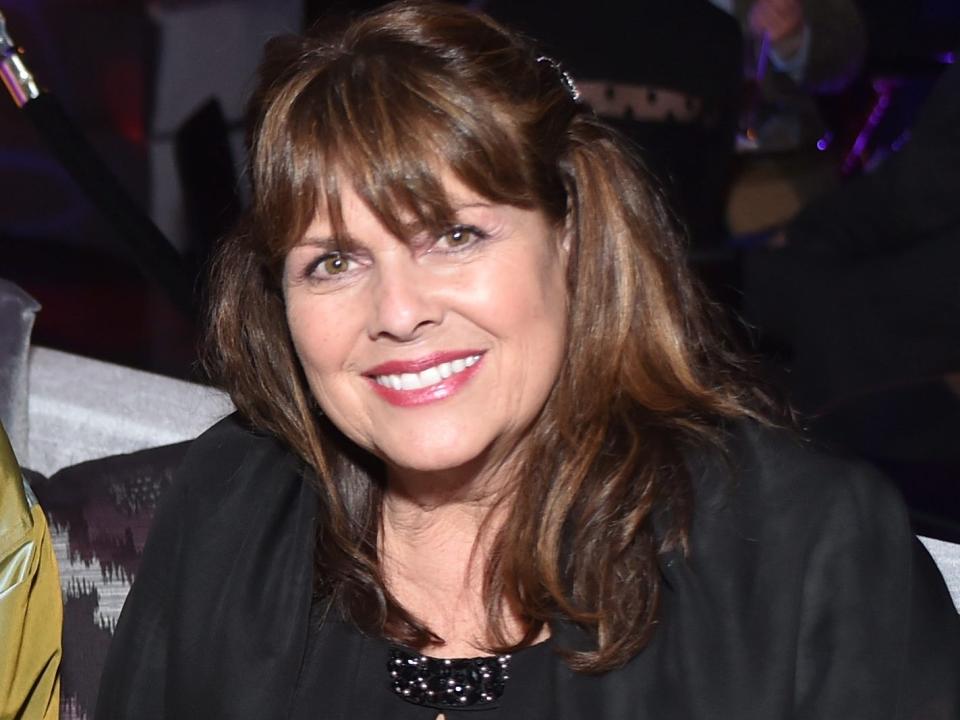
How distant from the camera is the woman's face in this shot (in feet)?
4.32

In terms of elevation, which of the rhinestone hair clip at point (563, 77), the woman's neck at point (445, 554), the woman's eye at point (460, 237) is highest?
the rhinestone hair clip at point (563, 77)

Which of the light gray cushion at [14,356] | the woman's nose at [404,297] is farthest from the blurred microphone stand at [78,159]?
the woman's nose at [404,297]

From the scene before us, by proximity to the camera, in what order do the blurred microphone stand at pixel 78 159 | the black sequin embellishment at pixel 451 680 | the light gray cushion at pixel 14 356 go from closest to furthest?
the black sequin embellishment at pixel 451 680, the light gray cushion at pixel 14 356, the blurred microphone stand at pixel 78 159

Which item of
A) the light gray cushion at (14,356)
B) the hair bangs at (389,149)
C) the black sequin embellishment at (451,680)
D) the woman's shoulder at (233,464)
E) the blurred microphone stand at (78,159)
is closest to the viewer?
the hair bangs at (389,149)

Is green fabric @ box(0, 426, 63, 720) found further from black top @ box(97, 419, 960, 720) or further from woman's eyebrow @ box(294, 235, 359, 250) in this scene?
woman's eyebrow @ box(294, 235, 359, 250)

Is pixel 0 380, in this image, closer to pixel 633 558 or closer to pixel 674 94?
pixel 633 558

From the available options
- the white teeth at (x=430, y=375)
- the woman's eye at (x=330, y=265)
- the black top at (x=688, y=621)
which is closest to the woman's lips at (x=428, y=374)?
the white teeth at (x=430, y=375)

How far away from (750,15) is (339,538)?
5.62 ft

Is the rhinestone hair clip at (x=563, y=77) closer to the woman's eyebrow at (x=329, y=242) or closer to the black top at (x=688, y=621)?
the woman's eyebrow at (x=329, y=242)

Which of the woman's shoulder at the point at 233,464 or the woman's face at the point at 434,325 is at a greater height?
the woman's face at the point at 434,325

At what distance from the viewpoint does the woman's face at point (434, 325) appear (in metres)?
1.32

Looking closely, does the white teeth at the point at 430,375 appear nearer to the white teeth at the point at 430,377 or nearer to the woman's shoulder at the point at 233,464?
the white teeth at the point at 430,377

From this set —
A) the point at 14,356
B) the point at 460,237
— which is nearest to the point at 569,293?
the point at 460,237

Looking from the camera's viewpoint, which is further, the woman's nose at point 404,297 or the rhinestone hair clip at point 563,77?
the rhinestone hair clip at point 563,77
